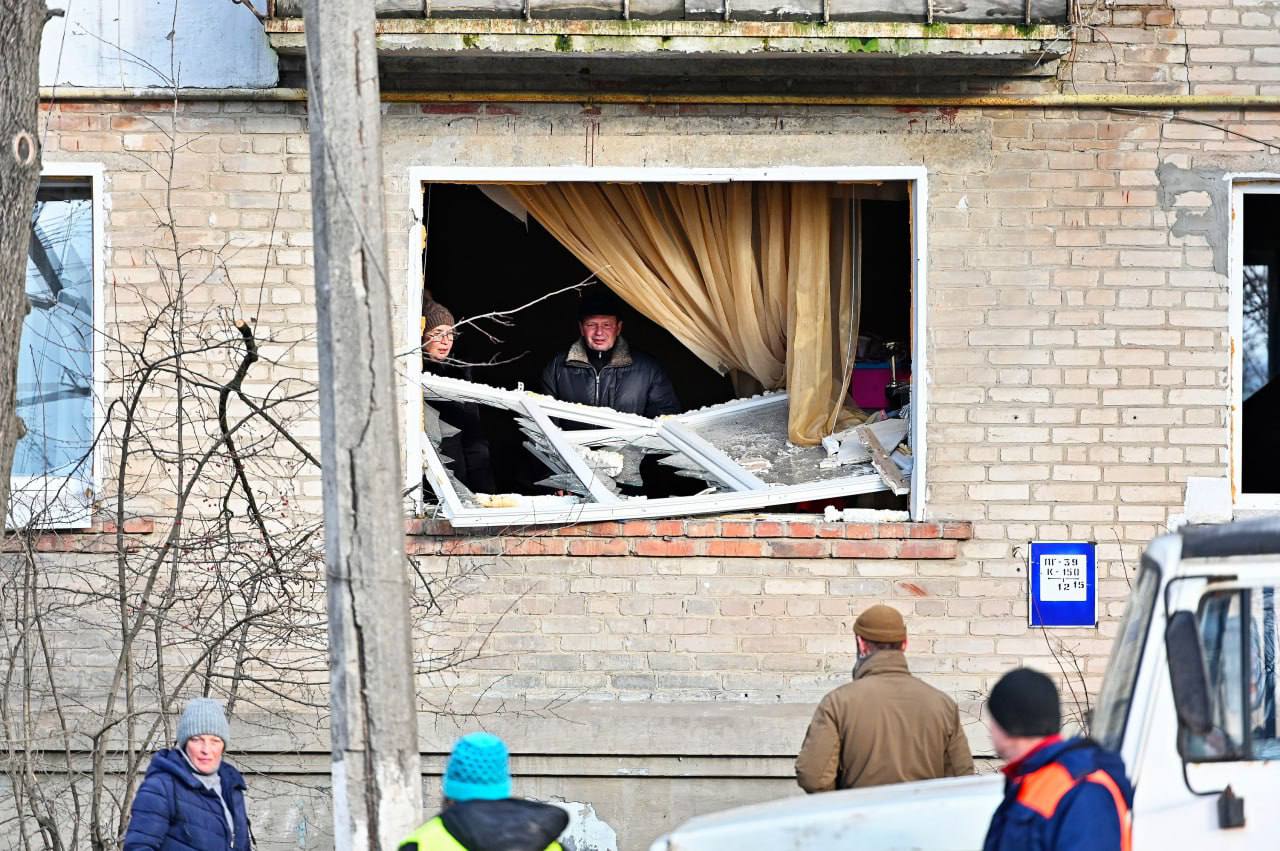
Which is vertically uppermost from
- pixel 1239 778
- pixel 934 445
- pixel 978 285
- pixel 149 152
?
pixel 149 152

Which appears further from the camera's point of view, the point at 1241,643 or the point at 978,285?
the point at 978,285

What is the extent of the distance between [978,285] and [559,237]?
2135 mm

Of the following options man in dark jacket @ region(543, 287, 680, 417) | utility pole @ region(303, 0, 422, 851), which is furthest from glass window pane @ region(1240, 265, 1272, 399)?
utility pole @ region(303, 0, 422, 851)

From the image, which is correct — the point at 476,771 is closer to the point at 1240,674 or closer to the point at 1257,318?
the point at 1240,674

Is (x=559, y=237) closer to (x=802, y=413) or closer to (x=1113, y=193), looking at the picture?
(x=802, y=413)

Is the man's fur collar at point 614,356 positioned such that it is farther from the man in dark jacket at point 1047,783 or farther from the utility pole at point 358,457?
the man in dark jacket at point 1047,783

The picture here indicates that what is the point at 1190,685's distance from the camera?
3953 mm

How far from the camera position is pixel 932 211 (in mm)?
7496

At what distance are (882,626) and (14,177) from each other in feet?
10.7

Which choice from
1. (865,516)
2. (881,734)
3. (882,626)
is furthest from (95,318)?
(881,734)

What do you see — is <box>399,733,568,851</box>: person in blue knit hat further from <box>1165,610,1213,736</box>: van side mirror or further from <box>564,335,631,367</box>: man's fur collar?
<box>564,335,631,367</box>: man's fur collar

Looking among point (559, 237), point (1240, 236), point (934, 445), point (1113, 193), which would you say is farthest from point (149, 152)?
point (1240, 236)

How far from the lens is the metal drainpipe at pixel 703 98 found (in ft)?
24.5

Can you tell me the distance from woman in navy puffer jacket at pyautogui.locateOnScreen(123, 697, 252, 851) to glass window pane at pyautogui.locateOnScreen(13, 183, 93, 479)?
2774 millimetres
